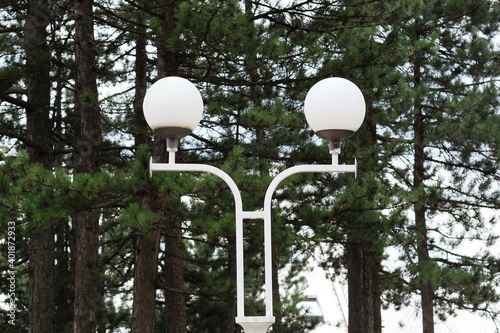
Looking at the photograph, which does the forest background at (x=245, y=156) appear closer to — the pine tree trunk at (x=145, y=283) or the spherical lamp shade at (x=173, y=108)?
the pine tree trunk at (x=145, y=283)

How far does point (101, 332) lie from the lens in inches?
449

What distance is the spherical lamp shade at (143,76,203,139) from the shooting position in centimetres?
310

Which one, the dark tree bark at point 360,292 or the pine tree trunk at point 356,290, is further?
the pine tree trunk at point 356,290

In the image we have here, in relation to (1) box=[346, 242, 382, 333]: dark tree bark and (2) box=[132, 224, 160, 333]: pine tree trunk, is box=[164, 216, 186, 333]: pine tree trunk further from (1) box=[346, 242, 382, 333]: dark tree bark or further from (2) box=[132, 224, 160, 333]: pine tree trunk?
(2) box=[132, 224, 160, 333]: pine tree trunk

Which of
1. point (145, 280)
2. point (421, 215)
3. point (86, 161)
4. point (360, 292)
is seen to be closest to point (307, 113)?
point (145, 280)

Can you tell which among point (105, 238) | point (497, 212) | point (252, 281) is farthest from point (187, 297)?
point (497, 212)

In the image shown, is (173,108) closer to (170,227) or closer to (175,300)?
(170,227)

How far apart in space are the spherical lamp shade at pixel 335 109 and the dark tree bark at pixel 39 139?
19.0 ft

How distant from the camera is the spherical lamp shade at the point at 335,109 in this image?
3055 mm

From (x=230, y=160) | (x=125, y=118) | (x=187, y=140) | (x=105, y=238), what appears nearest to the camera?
(x=230, y=160)

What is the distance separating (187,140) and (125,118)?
5.62 ft

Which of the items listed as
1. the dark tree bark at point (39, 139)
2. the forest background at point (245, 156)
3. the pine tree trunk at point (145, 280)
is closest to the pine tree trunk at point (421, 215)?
the forest background at point (245, 156)

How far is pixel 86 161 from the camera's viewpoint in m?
7.32

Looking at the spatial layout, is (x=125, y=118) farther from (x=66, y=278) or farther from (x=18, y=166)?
(x=18, y=166)
